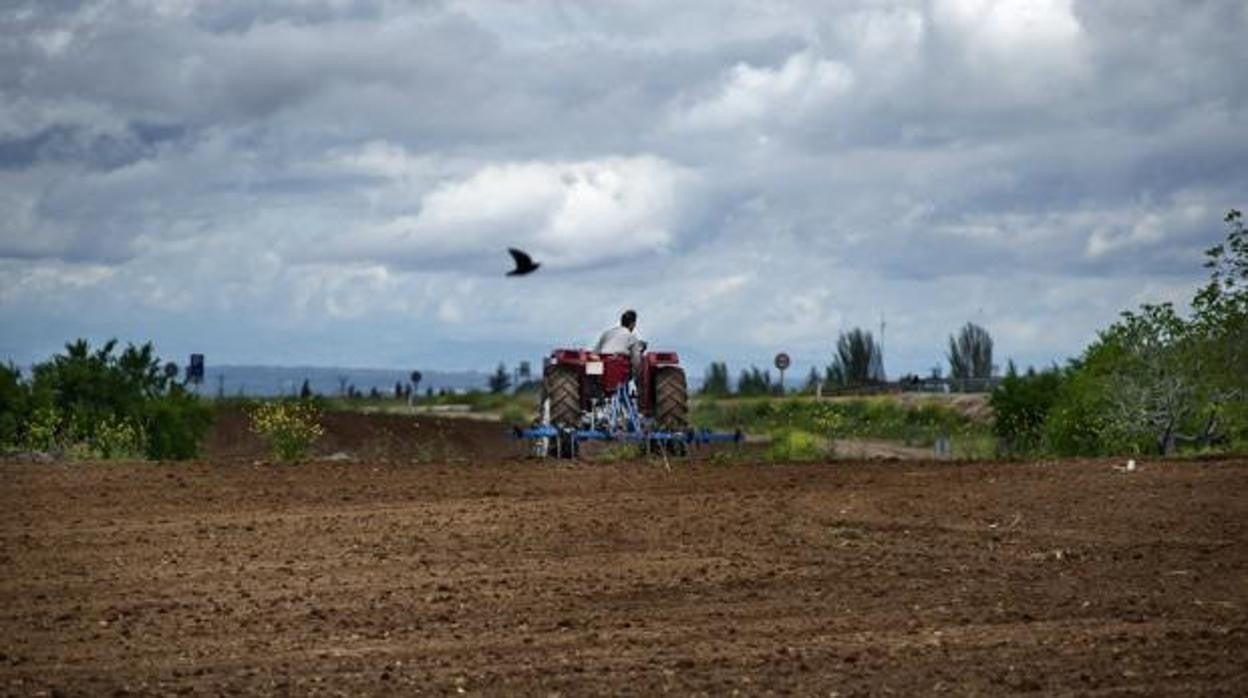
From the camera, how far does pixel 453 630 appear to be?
1095cm

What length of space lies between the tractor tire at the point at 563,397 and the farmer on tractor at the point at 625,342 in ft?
3.94

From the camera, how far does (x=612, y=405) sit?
83.3ft

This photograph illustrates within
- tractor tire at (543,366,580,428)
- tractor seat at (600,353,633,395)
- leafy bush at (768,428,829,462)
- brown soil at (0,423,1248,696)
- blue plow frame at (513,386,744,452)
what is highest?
tractor seat at (600,353,633,395)

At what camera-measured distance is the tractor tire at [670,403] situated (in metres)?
25.3

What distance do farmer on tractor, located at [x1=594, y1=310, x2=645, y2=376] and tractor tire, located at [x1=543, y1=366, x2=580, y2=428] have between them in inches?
47.2

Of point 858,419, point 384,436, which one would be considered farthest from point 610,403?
point 858,419

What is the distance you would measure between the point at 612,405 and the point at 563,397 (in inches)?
30.9

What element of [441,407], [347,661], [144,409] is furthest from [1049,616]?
[441,407]

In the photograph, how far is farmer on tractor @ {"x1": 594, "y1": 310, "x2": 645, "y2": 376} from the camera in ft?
86.1

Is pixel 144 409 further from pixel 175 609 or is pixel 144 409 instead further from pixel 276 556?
pixel 175 609

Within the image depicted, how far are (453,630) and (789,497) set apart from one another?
252 inches

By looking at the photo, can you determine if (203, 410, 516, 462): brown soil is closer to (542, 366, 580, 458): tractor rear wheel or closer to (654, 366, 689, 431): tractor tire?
(542, 366, 580, 458): tractor rear wheel

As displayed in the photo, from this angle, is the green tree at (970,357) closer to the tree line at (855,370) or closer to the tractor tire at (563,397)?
the tree line at (855,370)

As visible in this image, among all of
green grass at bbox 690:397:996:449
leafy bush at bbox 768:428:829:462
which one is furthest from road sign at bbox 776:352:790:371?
leafy bush at bbox 768:428:829:462
